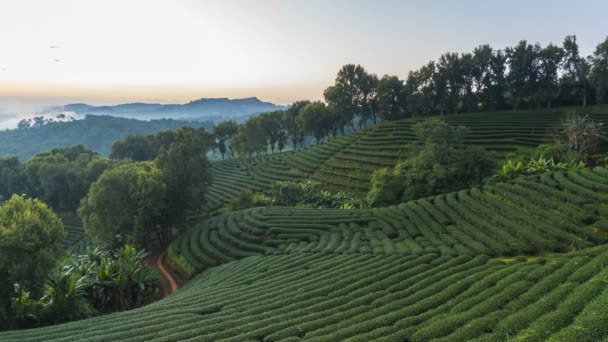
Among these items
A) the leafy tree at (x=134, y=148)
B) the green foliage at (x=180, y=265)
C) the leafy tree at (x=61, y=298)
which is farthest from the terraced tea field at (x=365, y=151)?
the leafy tree at (x=61, y=298)

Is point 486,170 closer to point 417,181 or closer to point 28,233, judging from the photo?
point 417,181

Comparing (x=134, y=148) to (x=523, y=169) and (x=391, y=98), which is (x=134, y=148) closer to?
(x=391, y=98)

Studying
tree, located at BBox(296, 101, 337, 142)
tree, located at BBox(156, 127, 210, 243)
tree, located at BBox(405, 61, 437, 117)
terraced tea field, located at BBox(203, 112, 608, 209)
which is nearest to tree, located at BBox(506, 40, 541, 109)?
terraced tea field, located at BBox(203, 112, 608, 209)

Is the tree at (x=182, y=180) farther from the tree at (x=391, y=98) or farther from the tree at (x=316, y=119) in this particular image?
the tree at (x=391, y=98)

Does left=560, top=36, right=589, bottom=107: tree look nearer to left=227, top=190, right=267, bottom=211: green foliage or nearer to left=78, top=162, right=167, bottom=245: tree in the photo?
left=227, top=190, right=267, bottom=211: green foliage

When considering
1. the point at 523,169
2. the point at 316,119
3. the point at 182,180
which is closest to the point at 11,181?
the point at 182,180

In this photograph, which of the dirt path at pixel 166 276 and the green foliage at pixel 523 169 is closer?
the dirt path at pixel 166 276
